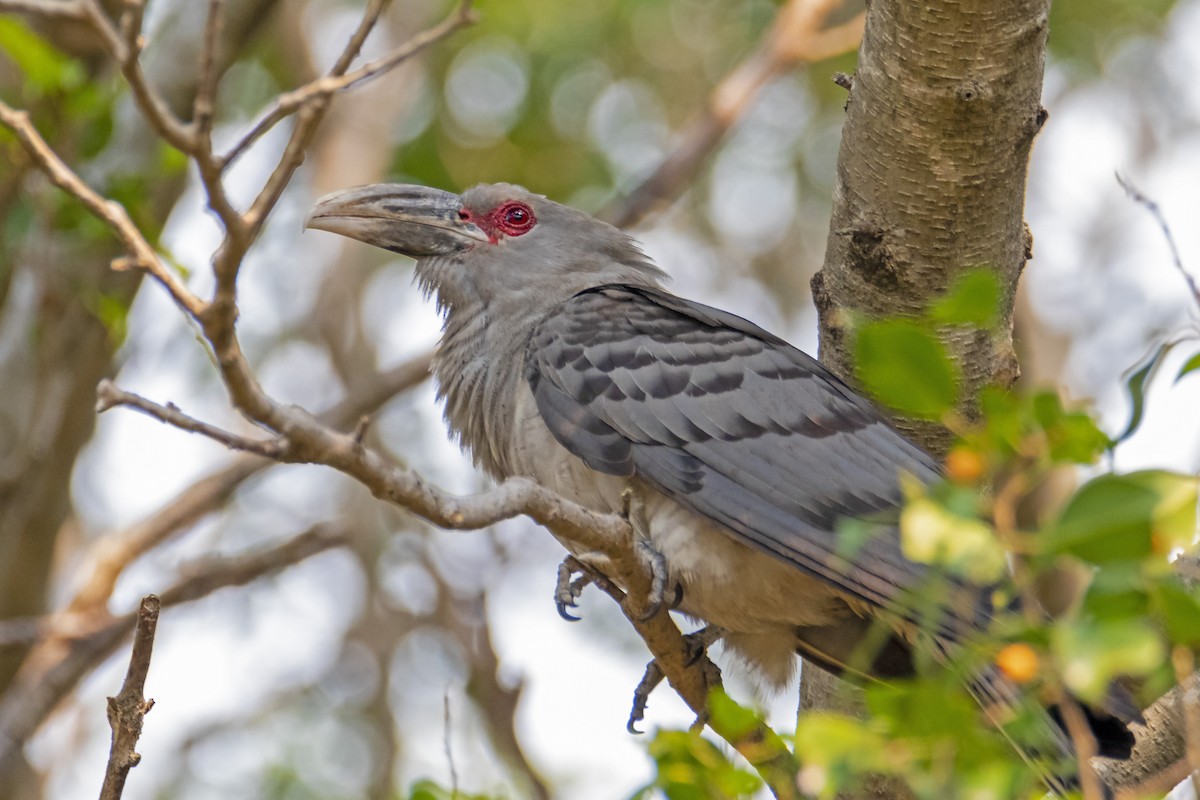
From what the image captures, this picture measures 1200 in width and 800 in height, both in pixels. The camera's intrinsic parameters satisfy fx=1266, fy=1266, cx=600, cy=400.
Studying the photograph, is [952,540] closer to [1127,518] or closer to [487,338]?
[1127,518]

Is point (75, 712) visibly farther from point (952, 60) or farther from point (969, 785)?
point (969, 785)

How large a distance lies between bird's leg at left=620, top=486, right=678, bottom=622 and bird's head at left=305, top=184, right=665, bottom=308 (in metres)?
1.32

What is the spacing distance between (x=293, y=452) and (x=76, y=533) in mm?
8838

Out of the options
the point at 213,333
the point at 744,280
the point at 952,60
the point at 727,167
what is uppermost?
the point at 727,167

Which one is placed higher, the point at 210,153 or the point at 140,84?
the point at 140,84

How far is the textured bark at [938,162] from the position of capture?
402 centimetres

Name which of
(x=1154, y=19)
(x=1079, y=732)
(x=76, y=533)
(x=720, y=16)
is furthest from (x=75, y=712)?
(x=1154, y=19)

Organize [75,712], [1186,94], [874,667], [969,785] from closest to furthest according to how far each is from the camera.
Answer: [969,785] < [874,667] < [75,712] < [1186,94]

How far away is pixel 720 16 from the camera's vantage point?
12.3 meters

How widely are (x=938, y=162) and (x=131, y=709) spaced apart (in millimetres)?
3015

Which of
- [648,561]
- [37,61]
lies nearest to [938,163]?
[648,561]

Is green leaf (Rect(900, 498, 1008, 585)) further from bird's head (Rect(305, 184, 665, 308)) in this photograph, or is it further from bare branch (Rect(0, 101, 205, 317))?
bird's head (Rect(305, 184, 665, 308))

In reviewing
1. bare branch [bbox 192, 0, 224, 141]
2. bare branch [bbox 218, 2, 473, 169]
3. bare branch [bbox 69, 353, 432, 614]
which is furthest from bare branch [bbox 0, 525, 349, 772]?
bare branch [bbox 192, 0, 224, 141]

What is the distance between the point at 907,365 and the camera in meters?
2.22
